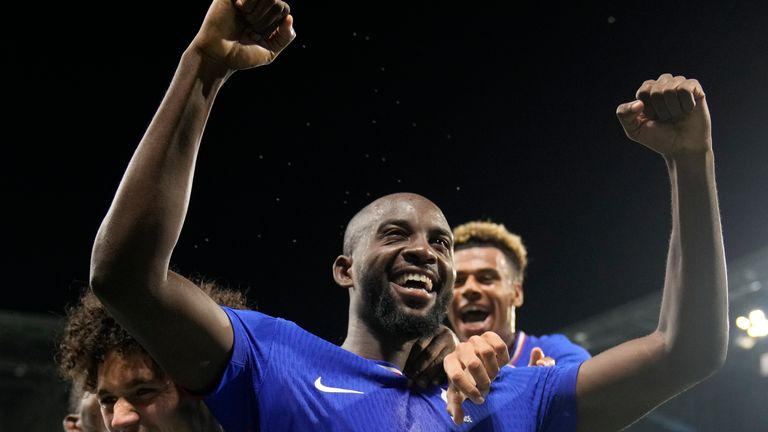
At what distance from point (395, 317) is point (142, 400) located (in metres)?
0.60

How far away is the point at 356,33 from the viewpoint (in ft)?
17.1

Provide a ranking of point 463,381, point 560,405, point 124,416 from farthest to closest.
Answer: point 560,405 → point 124,416 → point 463,381

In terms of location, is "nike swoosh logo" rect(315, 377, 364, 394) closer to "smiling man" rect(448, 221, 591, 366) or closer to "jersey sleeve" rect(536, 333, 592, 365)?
"jersey sleeve" rect(536, 333, 592, 365)

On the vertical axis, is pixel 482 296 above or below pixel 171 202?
above

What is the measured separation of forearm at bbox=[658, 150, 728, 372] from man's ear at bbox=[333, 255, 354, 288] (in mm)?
817

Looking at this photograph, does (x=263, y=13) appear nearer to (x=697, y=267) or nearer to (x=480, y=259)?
(x=697, y=267)

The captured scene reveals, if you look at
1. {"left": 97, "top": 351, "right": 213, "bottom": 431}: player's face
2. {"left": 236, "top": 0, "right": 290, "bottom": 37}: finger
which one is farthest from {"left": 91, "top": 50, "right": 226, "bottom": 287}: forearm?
{"left": 97, "top": 351, "right": 213, "bottom": 431}: player's face

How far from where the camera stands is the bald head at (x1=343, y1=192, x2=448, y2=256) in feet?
7.40

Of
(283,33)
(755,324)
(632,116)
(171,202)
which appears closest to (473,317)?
(632,116)

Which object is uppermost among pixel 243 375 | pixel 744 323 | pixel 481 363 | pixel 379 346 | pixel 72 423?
pixel 744 323

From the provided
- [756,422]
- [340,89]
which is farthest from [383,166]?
[756,422]

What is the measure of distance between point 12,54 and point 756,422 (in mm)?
5320

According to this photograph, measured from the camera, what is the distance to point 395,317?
2076 mm

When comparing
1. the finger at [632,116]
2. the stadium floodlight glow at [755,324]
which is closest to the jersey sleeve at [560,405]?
the finger at [632,116]
